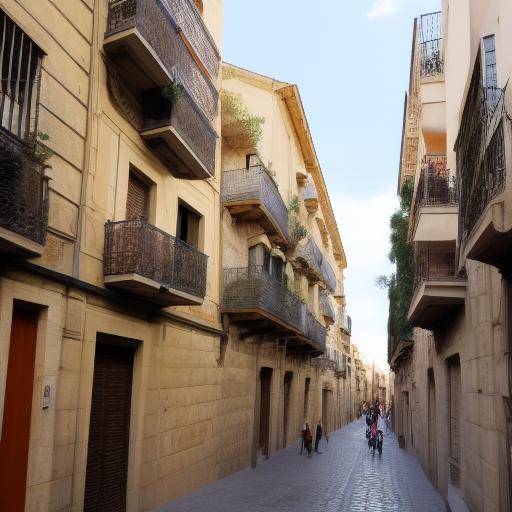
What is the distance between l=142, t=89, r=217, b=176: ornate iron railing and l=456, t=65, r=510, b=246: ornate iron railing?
4687 mm

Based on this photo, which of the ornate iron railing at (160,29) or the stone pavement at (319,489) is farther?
the stone pavement at (319,489)

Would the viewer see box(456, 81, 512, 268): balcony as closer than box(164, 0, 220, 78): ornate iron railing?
Yes

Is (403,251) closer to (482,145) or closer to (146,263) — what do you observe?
(146,263)

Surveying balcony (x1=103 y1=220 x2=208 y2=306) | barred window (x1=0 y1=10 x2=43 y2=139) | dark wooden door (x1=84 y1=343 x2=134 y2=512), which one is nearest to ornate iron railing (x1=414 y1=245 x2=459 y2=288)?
balcony (x1=103 y1=220 x2=208 y2=306)

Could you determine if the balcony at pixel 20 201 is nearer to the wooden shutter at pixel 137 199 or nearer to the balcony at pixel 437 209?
the wooden shutter at pixel 137 199

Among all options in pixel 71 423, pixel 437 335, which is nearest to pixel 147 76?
pixel 71 423

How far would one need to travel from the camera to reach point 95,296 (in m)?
9.15

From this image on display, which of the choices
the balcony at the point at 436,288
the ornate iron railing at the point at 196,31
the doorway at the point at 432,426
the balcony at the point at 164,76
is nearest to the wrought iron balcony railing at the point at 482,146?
the balcony at the point at 436,288

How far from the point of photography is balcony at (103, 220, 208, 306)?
9.41 metres

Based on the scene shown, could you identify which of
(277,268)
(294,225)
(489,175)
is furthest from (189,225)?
(489,175)

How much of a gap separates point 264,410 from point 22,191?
50.1ft

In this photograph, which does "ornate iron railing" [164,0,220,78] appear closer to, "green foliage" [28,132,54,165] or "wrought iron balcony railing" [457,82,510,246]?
"green foliage" [28,132,54,165]

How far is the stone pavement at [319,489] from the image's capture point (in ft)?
38.9

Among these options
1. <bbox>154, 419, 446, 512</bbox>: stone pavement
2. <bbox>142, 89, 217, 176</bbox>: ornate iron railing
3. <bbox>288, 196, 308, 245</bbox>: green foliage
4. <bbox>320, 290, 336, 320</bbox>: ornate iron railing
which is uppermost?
<bbox>288, 196, 308, 245</bbox>: green foliage
